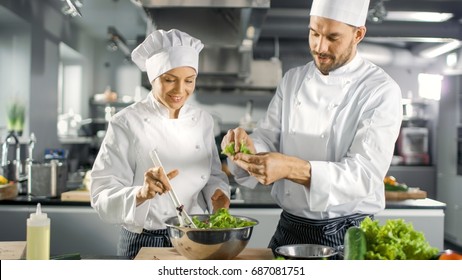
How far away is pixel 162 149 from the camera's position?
1.38 m

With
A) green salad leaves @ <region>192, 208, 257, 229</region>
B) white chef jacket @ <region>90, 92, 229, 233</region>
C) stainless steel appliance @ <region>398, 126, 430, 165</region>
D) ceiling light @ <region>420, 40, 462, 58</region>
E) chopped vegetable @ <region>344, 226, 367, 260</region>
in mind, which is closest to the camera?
chopped vegetable @ <region>344, 226, 367, 260</region>

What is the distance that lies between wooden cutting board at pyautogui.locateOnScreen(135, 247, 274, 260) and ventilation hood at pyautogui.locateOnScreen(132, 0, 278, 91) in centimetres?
94

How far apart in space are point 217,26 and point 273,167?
5.95ft

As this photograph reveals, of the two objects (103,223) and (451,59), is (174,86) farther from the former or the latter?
(451,59)

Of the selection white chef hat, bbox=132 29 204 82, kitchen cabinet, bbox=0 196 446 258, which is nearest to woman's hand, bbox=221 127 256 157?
white chef hat, bbox=132 29 204 82

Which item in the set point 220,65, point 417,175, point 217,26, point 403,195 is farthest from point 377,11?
point 417,175

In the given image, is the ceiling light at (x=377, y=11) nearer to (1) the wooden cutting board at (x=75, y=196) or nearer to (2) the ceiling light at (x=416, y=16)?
(2) the ceiling light at (x=416, y=16)

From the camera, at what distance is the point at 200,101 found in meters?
5.11

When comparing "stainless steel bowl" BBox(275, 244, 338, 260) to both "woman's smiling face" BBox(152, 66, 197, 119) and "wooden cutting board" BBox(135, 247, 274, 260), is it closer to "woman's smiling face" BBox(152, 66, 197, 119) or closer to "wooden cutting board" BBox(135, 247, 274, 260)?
"wooden cutting board" BBox(135, 247, 274, 260)

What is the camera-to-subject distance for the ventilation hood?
74.2 inches
